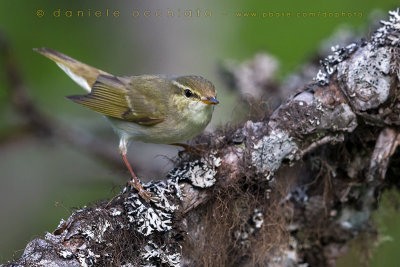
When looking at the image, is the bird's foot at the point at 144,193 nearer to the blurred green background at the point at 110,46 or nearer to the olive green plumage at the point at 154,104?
the olive green plumage at the point at 154,104

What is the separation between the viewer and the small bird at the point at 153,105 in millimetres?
3898

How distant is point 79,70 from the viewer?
4957 mm

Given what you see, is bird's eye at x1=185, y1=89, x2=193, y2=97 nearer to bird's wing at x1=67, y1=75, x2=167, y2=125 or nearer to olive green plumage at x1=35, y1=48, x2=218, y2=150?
olive green plumage at x1=35, y1=48, x2=218, y2=150

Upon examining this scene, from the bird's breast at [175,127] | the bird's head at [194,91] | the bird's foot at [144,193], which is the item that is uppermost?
the bird's head at [194,91]

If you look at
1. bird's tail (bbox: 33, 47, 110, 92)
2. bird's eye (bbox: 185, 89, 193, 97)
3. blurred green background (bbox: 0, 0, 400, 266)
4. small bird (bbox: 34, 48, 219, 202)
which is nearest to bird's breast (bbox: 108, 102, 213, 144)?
small bird (bbox: 34, 48, 219, 202)

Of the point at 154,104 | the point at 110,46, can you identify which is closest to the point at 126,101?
the point at 154,104

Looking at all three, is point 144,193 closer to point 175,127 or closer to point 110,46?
point 175,127

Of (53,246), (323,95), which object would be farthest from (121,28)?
(53,246)

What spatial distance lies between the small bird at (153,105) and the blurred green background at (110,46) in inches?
69.3

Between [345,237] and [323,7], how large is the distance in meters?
4.30

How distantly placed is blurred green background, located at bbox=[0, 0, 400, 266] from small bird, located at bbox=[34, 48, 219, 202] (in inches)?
69.3

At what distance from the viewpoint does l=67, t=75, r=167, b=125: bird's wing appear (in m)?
4.13

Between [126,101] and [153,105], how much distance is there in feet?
1.00

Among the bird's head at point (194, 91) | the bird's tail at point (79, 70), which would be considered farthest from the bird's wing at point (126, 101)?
the bird's tail at point (79, 70)
